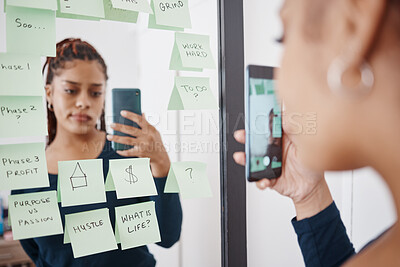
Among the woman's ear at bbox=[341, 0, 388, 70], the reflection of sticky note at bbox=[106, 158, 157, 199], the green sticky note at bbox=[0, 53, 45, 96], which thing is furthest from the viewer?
the reflection of sticky note at bbox=[106, 158, 157, 199]

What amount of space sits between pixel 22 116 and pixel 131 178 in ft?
0.75

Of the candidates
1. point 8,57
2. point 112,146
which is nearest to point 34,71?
point 8,57

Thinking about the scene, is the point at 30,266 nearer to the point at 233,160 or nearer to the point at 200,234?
the point at 200,234

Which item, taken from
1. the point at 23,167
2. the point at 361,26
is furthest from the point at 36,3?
the point at 361,26

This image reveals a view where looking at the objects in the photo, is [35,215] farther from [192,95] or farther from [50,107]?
[192,95]

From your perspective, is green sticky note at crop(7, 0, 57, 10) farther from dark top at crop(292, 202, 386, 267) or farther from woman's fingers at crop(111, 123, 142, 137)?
dark top at crop(292, 202, 386, 267)

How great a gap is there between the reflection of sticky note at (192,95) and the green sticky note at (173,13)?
11 centimetres

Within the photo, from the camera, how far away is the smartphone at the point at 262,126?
2.33 ft

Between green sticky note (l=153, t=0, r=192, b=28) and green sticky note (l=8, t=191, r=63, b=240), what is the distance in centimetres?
39

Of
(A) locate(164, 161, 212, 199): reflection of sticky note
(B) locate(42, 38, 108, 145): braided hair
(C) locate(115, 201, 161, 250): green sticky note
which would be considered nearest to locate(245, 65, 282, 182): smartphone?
(A) locate(164, 161, 212, 199): reflection of sticky note

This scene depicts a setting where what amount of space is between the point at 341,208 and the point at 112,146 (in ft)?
1.56

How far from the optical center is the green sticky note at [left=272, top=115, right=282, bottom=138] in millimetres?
719

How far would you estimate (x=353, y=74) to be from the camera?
37cm

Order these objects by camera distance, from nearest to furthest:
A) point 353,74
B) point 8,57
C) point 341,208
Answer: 1. point 353,74
2. point 8,57
3. point 341,208
